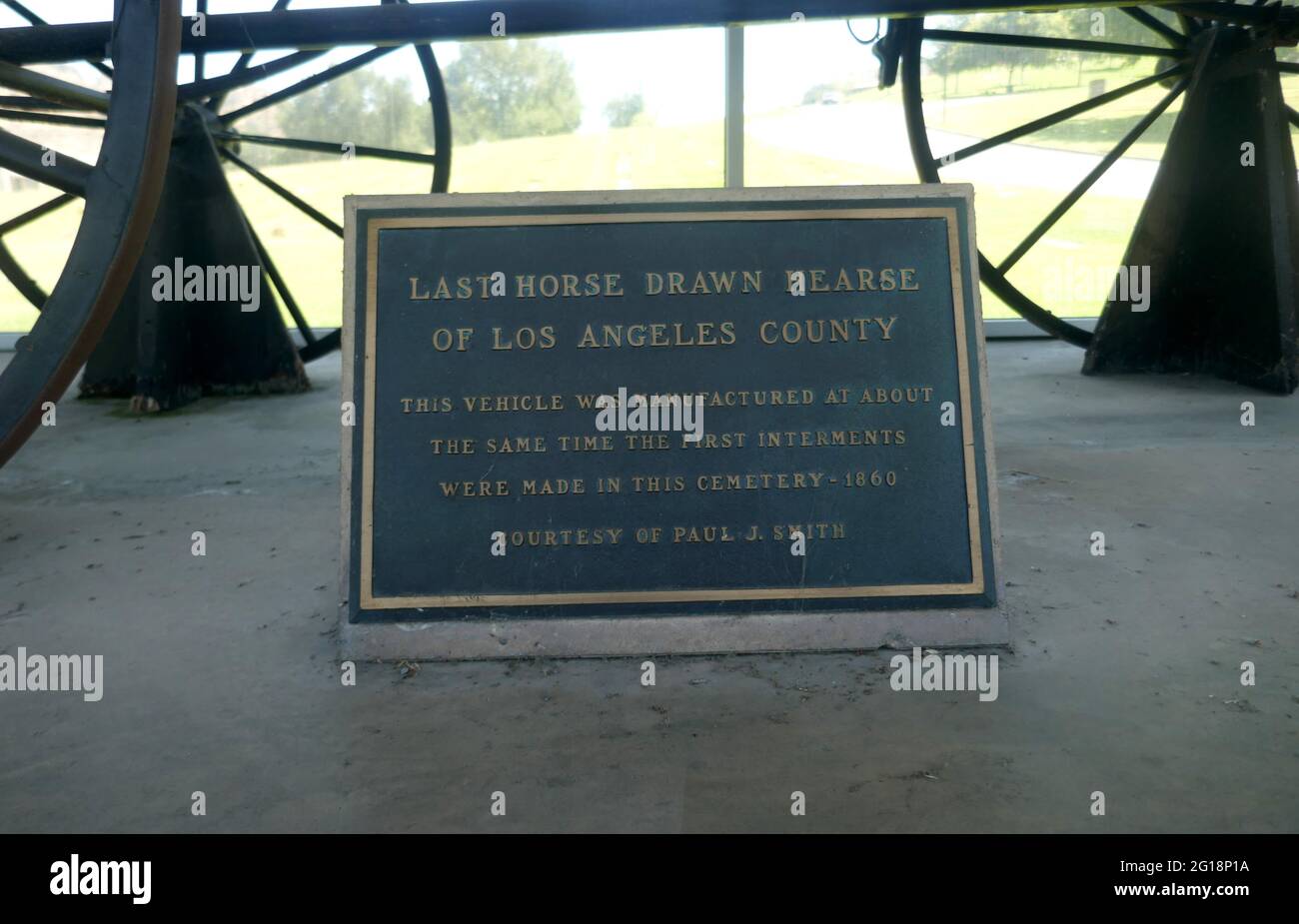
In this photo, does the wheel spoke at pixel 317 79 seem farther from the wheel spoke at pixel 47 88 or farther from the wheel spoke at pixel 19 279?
the wheel spoke at pixel 47 88

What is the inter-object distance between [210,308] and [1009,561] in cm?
478

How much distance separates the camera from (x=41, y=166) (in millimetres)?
2836

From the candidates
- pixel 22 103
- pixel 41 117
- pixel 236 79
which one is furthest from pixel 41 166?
pixel 41 117

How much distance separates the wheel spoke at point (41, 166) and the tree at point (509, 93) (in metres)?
6.46

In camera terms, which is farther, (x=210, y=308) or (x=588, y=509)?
(x=210, y=308)

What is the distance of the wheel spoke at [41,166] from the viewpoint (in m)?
2.82

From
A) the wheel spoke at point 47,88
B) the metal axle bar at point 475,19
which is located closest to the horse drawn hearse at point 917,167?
the metal axle bar at point 475,19

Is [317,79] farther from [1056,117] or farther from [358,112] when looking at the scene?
[1056,117]

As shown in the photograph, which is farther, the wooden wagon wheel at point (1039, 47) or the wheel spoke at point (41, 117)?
the wooden wagon wheel at point (1039, 47)

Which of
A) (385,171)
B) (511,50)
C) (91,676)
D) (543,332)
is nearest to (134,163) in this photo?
(543,332)

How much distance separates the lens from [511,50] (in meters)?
9.04

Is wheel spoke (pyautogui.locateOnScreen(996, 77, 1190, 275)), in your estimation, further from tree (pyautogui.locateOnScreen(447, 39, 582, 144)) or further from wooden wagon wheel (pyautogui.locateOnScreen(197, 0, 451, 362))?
tree (pyautogui.locateOnScreen(447, 39, 582, 144))

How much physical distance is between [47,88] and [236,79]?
3278 mm

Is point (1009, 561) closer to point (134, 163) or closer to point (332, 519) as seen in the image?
point (332, 519)
